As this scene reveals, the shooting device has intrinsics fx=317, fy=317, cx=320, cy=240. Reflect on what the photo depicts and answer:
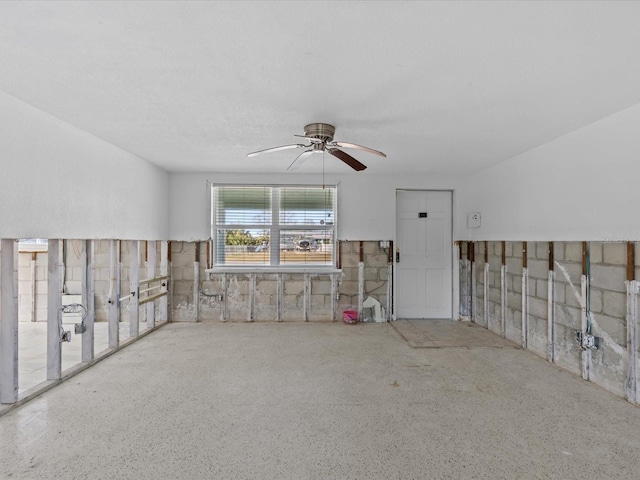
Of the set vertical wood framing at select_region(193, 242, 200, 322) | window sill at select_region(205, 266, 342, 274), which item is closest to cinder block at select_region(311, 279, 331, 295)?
window sill at select_region(205, 266, 342, 274)

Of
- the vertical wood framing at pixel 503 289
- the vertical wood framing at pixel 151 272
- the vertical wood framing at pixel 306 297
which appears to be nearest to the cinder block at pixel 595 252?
the vertical wood framing at pixel 503 289

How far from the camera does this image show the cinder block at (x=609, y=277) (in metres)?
2.60

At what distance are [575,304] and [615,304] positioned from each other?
0.39 meters

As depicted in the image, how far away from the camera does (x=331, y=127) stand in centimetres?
275

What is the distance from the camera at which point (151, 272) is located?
4586 millimetres

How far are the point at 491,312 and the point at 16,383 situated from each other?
513cm

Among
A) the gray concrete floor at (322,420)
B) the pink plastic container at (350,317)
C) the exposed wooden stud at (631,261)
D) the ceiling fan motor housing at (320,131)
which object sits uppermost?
the ceiling fan motor housing at (320,131)

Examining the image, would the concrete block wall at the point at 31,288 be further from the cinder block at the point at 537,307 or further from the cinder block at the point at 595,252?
the cinder block at the point at 595,252

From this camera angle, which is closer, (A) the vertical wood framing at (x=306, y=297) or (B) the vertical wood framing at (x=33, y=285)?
(B) the vertical wood framing at (x=33, y=285)

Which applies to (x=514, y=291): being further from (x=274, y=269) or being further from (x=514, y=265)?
(x=274, y=269)

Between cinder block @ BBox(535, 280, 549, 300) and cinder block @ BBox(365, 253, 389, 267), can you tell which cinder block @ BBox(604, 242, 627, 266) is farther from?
cinder block @ BBox(365, 253, 389, 267)

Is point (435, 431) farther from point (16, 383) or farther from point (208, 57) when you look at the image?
point (16, 383)

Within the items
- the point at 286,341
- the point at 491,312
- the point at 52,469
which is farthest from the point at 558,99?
the point at 52,469

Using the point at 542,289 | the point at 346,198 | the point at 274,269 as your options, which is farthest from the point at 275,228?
the point at 542,289
